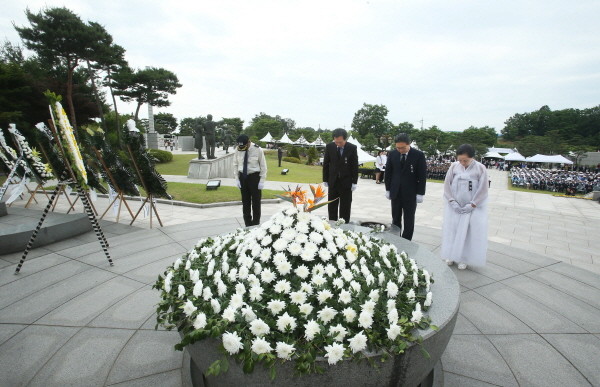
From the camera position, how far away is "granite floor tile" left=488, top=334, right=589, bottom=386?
2430mm

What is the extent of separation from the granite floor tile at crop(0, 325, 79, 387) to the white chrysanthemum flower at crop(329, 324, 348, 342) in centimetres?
251

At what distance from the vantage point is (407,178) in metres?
5.11

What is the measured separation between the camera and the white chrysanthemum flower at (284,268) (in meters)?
2.13

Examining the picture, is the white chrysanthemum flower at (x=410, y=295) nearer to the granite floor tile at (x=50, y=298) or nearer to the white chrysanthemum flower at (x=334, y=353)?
the white chrysanthemum flower at (x=334, y=353)

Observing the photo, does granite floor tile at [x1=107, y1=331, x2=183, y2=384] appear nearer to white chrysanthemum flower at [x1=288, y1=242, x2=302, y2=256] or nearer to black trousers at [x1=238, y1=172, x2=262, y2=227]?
white chrysanthemum flower at [x1=288, y1=242, x2=302, y2=256]

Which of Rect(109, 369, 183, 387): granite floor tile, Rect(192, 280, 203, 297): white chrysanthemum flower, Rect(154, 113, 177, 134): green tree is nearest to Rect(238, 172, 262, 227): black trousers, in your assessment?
Rect(109, 369, 183, 387): granite floor tile

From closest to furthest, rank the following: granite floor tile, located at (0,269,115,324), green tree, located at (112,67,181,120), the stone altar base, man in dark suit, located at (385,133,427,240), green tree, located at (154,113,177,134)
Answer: granite floor tile, located at (0,269,115,324)
man in dark suit, located at (385,133,427,240)
the stone altar base
green tree, located at (112,67,181,120)
green tree, located at (154,113,177,134)

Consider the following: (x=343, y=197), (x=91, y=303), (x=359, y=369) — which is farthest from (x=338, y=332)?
(x=343, y=197)

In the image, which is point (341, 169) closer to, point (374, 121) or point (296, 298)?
point (296, 298)

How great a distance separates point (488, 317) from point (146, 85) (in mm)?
37385

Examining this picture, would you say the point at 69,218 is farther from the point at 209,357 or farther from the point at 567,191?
the point at 567,191

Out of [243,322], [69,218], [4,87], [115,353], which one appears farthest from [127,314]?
[4,87]

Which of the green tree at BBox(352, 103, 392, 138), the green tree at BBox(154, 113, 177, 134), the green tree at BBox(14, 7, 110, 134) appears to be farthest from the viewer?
the green tree at BBox(352, 103, 392, 138)

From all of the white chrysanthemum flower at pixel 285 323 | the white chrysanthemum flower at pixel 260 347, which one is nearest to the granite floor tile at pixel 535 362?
the white chrysanthemum flower at pixel 285 323
